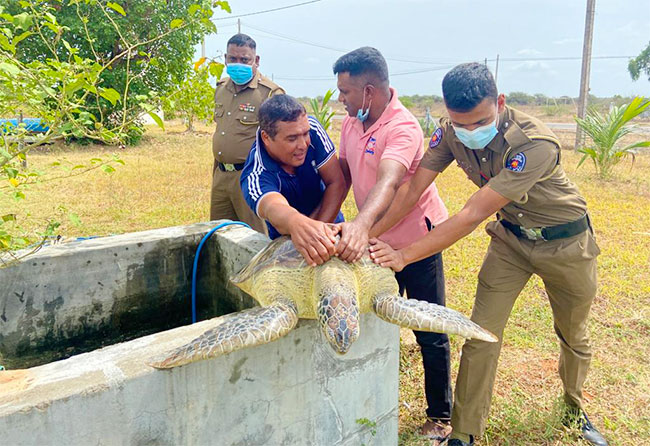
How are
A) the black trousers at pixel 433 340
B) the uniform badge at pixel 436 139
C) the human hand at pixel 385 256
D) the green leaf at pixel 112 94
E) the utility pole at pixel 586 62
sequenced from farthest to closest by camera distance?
1. the utility pole at pixel 586 62
2. the black trousers at pixel 433 340
3. the uniform badge at pixel 436 139
4. the human hand at pixel 385 256
5. the green leaf at pixel 112 94

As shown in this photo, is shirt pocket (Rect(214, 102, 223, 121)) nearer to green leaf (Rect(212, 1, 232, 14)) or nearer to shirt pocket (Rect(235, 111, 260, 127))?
shirt pocket (Rect(235, 111, 260, 127))

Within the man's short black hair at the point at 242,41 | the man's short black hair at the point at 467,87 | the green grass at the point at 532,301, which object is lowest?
the green grass at the point at 532,301

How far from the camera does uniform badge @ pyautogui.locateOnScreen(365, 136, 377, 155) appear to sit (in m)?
2.12

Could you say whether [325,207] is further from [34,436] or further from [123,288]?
[34,436]

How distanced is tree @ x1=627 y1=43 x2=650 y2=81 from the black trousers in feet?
109

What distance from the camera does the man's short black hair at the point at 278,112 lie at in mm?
1900

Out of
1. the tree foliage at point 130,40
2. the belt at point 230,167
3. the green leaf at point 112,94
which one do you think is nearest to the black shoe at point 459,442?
the green leaf at point 112,94

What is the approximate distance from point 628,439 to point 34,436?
2.40 meters

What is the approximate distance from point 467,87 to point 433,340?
1139 millimetres

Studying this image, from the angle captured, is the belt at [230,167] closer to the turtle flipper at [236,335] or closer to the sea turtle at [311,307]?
the sea turtle at [311,307]

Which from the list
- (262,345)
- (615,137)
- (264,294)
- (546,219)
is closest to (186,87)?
(264,294)

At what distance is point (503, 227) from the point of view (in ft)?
7.02

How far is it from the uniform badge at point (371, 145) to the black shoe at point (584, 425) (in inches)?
61.7

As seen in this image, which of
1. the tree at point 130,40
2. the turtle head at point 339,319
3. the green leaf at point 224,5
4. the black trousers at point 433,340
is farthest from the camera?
the tree at point 130,40
